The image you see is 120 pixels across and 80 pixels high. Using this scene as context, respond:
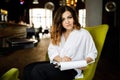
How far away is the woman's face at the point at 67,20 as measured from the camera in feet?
7.73

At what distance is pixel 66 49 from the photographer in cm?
229

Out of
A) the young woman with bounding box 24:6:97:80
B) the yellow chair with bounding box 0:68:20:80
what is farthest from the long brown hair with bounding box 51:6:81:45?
the yellow chair with bounding box 0:68:20:80

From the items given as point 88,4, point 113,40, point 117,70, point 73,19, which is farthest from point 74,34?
point 88,4

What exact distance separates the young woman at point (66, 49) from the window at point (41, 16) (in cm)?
2194

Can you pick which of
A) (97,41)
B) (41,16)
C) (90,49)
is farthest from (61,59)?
(41,16)

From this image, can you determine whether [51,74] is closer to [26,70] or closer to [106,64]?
[26,70]

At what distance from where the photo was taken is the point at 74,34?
2326 mm

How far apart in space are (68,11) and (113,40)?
4826 millimetres

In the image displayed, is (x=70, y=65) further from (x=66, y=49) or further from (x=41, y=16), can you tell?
(x=41, y=16)

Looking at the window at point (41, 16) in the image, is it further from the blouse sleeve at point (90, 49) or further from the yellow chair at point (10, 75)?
the yellow chair at point (10, 75)

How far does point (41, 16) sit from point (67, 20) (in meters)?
23.5

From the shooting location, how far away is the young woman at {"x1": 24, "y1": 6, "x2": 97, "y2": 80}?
7.22 feet

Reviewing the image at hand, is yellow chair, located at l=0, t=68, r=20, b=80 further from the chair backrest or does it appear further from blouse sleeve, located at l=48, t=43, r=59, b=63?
the chair backrest

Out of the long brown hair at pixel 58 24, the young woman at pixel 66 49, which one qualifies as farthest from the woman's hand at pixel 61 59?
the long brown hair at pixel 58 24
